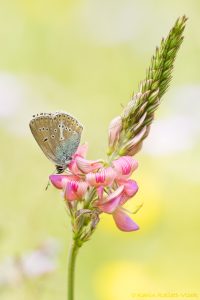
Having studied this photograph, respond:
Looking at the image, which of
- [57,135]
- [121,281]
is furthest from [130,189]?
[121,281]

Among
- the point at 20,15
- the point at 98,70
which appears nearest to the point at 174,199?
the point at 98,70

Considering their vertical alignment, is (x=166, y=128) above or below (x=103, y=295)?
above

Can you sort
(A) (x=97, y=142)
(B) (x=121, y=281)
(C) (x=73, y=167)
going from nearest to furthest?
(C) (x=73, y=167), (B) (x=121, y=281), (A) (x=97, y=142)

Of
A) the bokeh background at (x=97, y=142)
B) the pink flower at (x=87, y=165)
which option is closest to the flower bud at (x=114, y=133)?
the pink flower at (x=87, y=165)

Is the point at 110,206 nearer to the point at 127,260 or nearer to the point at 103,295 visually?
the point at 103,295

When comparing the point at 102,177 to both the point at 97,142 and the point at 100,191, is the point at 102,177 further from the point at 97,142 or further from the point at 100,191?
the point at 97,142

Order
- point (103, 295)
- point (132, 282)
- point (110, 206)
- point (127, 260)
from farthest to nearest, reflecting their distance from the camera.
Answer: point (127, 260), point (132, 282), point (103, 295), point (110, 206)

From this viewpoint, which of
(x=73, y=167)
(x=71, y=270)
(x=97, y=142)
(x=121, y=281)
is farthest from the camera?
(x=97, y=142)

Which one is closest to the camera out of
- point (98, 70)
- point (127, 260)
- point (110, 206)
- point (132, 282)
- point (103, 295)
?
point (110, 206)
